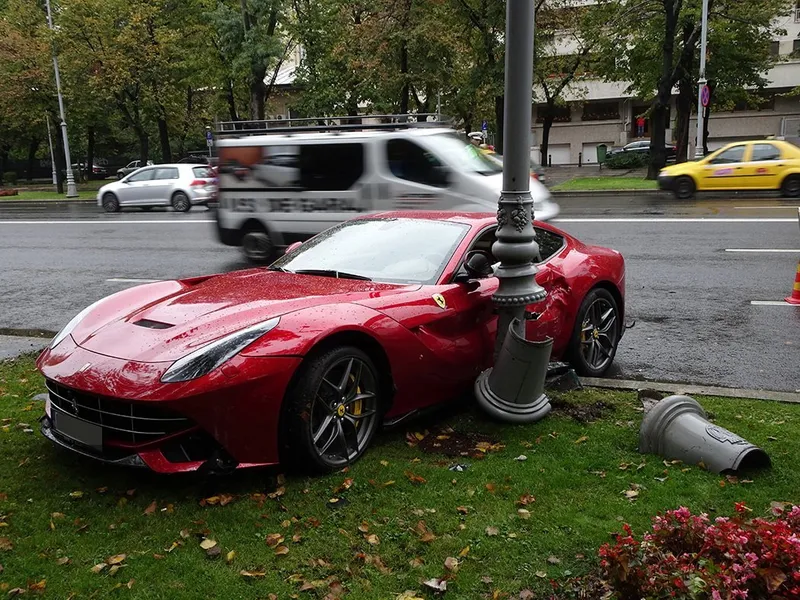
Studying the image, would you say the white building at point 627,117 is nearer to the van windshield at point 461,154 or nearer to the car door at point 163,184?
the car door at point 163,184

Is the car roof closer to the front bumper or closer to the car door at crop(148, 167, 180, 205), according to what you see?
the front bumper

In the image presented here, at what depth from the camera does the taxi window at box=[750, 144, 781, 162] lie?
1992cm

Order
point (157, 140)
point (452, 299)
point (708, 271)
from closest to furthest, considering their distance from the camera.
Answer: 1. point (452, 299)
2. point (708, 271)
3. point (157, 140)

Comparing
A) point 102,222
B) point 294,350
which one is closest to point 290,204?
point 294,350

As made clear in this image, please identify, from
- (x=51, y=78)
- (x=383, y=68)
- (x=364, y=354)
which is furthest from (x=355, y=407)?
(x=51, y=78)

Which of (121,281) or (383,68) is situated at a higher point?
(383,68)

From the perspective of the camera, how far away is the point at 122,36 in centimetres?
3269

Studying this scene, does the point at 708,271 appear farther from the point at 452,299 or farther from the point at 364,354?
the point at 364,354

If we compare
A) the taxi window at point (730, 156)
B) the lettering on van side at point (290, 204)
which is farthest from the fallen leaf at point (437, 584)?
the taxi window at point (730, 156)

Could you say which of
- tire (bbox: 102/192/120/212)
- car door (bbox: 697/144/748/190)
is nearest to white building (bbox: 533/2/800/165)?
car door (bbox: 697/144/748/190)

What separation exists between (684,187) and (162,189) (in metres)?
16.3

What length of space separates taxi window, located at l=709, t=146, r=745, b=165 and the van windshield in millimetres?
11320

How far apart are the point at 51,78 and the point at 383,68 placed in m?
16.5

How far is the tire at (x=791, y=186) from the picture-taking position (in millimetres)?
19594
